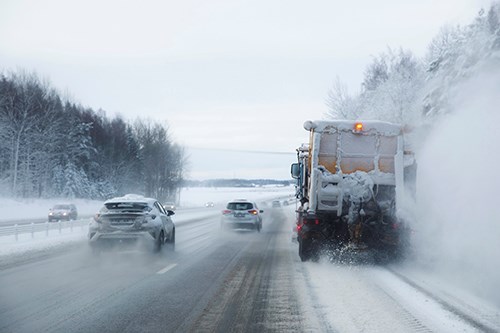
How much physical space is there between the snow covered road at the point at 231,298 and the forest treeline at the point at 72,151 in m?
48.2

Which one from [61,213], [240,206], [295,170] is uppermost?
[295,170]

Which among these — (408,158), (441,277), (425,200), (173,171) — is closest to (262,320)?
(441,277)

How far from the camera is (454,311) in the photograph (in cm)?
698

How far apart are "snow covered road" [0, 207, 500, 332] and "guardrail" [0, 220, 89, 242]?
21.0ft

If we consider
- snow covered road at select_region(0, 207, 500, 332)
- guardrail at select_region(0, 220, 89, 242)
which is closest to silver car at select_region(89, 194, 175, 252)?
snow covered road at select_region(0, 207, 500, 332)

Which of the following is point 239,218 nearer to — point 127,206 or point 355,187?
point 127,206

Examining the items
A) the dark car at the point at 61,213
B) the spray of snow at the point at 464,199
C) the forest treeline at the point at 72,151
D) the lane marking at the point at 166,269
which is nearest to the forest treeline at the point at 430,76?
the spray of snow at the point at 464,199

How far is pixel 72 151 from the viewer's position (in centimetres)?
7112

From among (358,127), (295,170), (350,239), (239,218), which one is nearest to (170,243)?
(295,170)

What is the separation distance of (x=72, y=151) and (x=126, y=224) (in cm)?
6121

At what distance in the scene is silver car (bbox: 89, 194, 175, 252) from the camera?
1348cm

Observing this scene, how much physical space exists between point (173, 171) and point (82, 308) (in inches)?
3209

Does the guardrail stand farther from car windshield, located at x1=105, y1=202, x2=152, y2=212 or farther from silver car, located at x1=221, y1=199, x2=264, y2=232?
silver car, located at x1=221, y1=199, x2=264, y2=232

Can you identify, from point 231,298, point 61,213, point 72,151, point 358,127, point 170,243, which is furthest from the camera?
point 72,151
